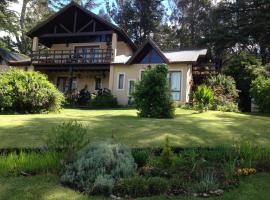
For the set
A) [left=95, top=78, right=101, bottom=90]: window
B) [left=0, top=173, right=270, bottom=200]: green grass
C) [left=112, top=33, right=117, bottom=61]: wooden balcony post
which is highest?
[left=112, top=33, right=117, bottom=61]: wooden balcony post

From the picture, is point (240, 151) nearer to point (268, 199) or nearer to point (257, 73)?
point (268, 199)

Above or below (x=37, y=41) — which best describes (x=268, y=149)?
below

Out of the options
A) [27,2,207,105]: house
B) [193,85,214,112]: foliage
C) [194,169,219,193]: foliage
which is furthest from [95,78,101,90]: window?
[194,169,219,193]: foliage

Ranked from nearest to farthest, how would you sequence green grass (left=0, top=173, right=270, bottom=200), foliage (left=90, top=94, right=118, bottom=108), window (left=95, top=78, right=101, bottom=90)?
green grass (left=0, top=173, right=270, bottom=200) < foliage (left=90, top=94, right=118, bottom=108) < window (left=95, top=78, right=101, bottom=90)

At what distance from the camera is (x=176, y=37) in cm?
4969

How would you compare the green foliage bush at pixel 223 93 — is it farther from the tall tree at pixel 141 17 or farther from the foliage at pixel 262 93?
the tall tree at pixel 141 17

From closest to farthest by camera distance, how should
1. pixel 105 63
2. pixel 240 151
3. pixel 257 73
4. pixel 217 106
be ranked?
pixel 240 151, pixel 217 106, pixel 257 73, pixel 105 63

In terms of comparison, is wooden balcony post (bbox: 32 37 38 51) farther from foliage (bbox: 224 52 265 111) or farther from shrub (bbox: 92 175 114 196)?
shrub (bbox: 92 175 114 196)

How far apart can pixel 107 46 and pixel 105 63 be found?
8.23 ft

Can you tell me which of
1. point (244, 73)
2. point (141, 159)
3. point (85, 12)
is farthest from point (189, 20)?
point (141, 159)

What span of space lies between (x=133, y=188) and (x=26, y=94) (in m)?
14.0

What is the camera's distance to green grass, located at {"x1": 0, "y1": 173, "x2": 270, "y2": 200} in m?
6.64

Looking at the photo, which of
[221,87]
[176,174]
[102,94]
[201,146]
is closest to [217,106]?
[221,87]

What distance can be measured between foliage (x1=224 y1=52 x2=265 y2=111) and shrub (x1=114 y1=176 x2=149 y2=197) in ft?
77.7
